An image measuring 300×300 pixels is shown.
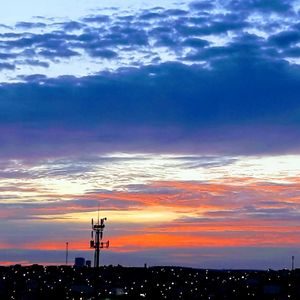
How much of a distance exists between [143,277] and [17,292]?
157 feet

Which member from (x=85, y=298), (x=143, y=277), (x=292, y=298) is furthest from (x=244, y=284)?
(x=85, y=298)

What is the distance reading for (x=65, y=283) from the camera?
166625 mm

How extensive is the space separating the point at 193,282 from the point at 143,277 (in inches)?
390

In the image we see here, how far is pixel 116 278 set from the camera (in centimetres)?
18250

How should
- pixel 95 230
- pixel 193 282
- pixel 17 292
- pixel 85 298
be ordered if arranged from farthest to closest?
pixel 193 282 → pixel 17 292 → pixel 85 298 → pixel 95 230

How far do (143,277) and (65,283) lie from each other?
23.7 metres

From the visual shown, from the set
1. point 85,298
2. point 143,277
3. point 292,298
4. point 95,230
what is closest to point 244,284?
point 143,277

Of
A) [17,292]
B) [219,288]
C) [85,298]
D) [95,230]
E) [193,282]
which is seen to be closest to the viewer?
[95,230]

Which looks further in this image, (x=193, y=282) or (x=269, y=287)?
(x=193, y=282)

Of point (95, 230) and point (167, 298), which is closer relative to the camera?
point (95, 230)

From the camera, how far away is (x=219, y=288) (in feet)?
530

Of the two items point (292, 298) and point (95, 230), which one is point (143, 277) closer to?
point (292, 298)

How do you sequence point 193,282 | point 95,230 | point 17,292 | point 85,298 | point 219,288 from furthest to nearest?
1. point 193,282
2. point 219,288
3. point 17,292
4. point 85,298
5. point 95,230

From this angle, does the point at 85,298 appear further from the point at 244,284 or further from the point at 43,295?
the point at 244,284
